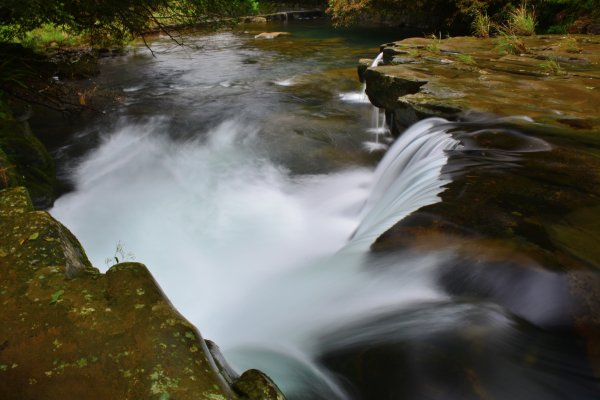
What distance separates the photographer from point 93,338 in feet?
5.26

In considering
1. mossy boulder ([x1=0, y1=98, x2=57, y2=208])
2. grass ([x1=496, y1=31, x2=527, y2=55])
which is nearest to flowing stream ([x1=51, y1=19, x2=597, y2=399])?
mossy boulder ([x1=0, y1=98, x2=57, y2=208])

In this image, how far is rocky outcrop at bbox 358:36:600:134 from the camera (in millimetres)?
4914

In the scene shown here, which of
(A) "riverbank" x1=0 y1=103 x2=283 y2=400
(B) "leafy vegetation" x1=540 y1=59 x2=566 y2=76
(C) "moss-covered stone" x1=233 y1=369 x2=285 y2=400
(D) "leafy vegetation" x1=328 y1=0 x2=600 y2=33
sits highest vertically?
(D) "leafy vegetation" x1=328 y1=0 x2=600 y2=33

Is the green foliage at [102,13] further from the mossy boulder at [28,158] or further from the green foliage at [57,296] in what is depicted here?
the green foliage at [57,296]

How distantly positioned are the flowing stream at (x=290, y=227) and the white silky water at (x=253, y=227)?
0.06ft

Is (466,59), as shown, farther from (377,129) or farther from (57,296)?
(57,296)

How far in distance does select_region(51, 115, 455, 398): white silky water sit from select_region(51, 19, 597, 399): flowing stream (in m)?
0.02

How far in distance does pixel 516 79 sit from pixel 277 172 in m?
3.99

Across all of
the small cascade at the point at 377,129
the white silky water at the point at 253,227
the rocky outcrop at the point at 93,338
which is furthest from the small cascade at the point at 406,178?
the rocky outcrop at the point at 93,338

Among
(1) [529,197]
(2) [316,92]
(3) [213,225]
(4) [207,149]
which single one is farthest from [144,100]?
(1) [529,197]

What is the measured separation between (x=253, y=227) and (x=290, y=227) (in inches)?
18.6

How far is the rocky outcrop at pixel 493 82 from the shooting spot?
491 cm

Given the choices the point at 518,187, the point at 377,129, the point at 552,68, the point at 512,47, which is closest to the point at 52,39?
the point at 377,129

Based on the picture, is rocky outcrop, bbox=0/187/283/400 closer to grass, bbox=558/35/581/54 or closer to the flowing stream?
the flowing stream
